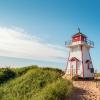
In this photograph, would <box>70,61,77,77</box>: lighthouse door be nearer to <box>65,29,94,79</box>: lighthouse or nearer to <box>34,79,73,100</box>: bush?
<box>65,29,94,79</box>: lighthouse

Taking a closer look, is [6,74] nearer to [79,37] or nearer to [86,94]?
[86,94]

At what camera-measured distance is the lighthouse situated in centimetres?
2969

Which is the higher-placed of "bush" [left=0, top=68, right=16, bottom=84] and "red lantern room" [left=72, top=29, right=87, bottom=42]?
"red lantern room" [left=72, top=29, right=87, bottom=42]

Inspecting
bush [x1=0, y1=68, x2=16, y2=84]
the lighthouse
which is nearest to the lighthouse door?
the lighthouse

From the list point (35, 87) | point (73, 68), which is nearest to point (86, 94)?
point (35, 87)

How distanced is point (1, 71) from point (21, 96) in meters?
8.15

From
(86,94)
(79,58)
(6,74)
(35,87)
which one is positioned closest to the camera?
(86,94)

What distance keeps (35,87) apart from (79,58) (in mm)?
11947

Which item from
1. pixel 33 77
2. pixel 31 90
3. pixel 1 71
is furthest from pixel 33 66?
pixel 31 90

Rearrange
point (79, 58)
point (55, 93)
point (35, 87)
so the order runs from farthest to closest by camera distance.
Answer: point (79, 58) < point (35, 87) < point (55, 93)

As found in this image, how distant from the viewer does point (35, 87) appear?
65.0 ft

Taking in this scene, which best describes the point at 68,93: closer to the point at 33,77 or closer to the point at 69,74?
the point at 33,77

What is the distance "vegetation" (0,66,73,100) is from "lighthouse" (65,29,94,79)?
8075 mm

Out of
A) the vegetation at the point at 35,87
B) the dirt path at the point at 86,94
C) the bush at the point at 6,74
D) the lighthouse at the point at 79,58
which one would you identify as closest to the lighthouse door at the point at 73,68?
the lighthouse at the point at 79,58
